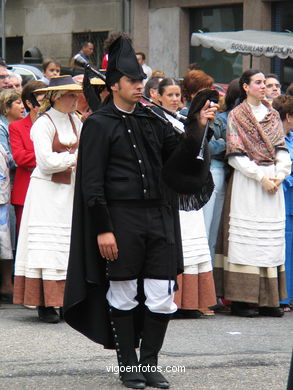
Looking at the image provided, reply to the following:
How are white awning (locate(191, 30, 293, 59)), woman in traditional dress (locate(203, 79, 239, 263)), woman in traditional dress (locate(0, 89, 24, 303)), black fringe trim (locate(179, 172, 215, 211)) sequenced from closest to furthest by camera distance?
black fringe trim (locate(179, 172, 215, 211)), woman in traditional dress (locate(203, 79, 239, 263)), woman in traditional dress (locate(0, 89, 24, 303)), white awning (locate(191, 30, 293, 59))

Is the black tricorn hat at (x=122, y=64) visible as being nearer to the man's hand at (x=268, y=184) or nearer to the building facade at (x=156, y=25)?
the man's hand at (x=268, y=184)

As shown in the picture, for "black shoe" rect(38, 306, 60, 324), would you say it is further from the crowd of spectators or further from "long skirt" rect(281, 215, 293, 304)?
"long skirt" rect(281, 215, 293, 304)

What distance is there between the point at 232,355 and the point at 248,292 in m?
1.98

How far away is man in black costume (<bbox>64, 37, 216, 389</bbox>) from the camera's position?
6238mm

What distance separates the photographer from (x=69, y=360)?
7016mm

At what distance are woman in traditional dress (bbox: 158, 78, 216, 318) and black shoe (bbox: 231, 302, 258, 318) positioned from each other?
1.31 feet

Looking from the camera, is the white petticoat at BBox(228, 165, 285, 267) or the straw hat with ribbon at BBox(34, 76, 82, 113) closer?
the straw hat with ribbon at BBox(34, 76, 82, 113)

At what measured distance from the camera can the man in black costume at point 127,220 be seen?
6.24 metres

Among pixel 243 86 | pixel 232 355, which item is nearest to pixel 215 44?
pixel 243 86

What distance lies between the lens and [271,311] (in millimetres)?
9320

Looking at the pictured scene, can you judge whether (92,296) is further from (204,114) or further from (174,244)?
(204,114)

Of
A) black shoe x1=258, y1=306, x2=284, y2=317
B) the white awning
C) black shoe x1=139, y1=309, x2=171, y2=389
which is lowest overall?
black shoe x1=258, y1=306, x2=284, y2=317

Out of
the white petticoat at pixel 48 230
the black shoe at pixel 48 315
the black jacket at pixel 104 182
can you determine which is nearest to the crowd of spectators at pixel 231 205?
the white petticoat at pixel 48 230

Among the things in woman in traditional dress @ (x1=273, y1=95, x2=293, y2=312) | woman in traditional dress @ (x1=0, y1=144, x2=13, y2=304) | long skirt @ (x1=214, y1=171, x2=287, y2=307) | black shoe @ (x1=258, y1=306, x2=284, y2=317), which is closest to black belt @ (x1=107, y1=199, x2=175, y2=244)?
long skirt @ (x1=214, y1=171, x2=287, y2=307)
